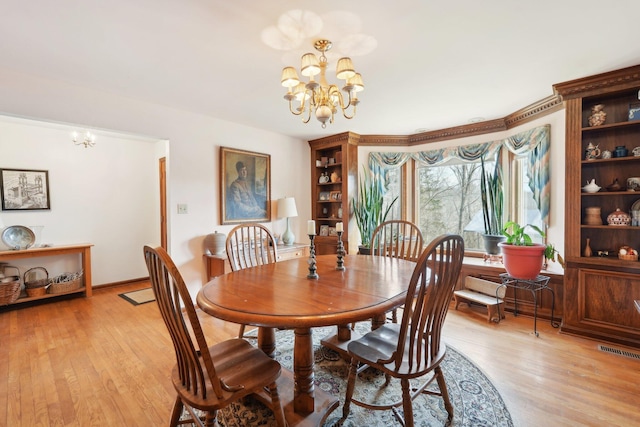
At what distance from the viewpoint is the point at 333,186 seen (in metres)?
4.66

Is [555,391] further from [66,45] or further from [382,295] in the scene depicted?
[66,45]

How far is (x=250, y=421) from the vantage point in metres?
1.62

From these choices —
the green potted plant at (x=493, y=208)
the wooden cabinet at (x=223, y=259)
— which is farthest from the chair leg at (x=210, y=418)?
the green potted plant at (x=493, y=208)

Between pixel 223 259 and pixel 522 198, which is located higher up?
pixel 522 198

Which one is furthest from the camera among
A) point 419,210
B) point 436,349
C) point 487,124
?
point 419,210

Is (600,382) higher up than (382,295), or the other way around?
(382,295)

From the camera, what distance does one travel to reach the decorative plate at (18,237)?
11.3ft

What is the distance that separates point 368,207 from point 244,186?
1776mm

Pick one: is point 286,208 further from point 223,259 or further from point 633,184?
point 633,184

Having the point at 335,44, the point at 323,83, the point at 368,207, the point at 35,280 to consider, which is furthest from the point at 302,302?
the point at 35,280

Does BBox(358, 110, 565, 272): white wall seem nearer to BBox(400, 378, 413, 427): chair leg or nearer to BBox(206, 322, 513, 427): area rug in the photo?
BBox(206, 322, 513, 427): area rug

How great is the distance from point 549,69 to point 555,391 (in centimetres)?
240

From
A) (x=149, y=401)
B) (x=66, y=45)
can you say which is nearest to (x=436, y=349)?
(x=149, y=401)

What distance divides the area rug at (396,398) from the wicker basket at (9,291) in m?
3.39
